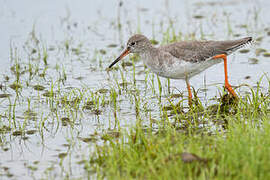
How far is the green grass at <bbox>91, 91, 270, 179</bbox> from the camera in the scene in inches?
212

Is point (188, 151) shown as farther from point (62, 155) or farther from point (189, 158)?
point (62, 155)

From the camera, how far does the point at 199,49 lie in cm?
841

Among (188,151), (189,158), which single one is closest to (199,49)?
(188,151)

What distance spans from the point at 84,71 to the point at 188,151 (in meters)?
5.12

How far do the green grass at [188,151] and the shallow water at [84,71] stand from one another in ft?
1.20

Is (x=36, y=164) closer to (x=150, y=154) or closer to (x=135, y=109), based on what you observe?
(x=150, y=154)

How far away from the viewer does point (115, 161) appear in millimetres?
5949

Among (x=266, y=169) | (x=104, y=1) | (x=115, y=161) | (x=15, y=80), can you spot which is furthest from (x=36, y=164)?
(x=104, y=1)

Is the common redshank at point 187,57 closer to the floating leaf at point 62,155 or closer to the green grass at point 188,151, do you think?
the green grass at point 188,151

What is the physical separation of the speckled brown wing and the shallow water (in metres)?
0.59

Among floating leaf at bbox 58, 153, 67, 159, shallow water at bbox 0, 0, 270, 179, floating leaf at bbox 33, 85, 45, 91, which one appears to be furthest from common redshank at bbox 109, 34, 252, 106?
floating leaf at bbox 58, 153, 67, 159

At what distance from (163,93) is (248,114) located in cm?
216

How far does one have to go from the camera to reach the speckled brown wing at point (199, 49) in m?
8.28

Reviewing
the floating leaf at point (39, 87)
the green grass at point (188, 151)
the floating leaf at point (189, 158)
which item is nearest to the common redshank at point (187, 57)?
the green grass at point (188, 151)
